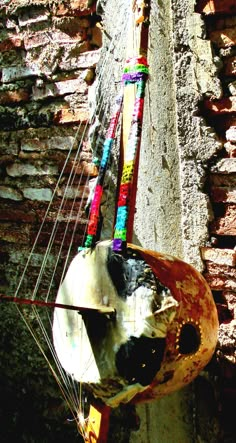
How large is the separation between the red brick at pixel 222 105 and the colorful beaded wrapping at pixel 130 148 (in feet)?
1.13

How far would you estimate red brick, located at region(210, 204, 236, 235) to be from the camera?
1.69 meters

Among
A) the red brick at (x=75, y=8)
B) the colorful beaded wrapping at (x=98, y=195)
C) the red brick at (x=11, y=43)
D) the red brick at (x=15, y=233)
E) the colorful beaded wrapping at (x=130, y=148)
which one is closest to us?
the colorful beaded wrapping at (x=130, y=148)

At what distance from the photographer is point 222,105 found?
1.67m

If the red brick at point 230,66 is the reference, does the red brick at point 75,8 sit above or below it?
above

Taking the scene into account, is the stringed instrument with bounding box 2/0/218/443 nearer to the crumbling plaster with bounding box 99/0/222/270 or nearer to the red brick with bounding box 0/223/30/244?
the crumbling plaster with bounding box 99/0/222/270

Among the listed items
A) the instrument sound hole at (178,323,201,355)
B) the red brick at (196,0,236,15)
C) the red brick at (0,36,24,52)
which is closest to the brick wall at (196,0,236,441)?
the red brick at (196,0,236,15)

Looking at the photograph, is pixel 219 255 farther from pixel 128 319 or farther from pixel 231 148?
pixel 128 319

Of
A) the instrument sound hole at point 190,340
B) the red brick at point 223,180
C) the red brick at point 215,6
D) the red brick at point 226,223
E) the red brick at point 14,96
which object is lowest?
the instrument sound hole at point 190,340

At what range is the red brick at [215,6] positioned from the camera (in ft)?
5.29

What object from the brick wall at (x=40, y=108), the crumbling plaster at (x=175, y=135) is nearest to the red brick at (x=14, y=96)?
the brick wall at (x=40, y=108)

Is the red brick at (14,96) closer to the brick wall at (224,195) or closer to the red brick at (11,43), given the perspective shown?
the red brick at (11,43)

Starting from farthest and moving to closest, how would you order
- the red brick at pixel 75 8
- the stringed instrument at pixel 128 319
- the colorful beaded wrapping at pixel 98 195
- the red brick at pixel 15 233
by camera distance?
the red brick at pixel 15 233 → the red brick at pixel 75 8 → the colorful beaded wrapping at pixel 98 195 → the stringed instrument at pixel 128 319

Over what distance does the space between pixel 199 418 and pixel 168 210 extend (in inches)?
31.7

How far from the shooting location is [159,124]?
179 centimetres
